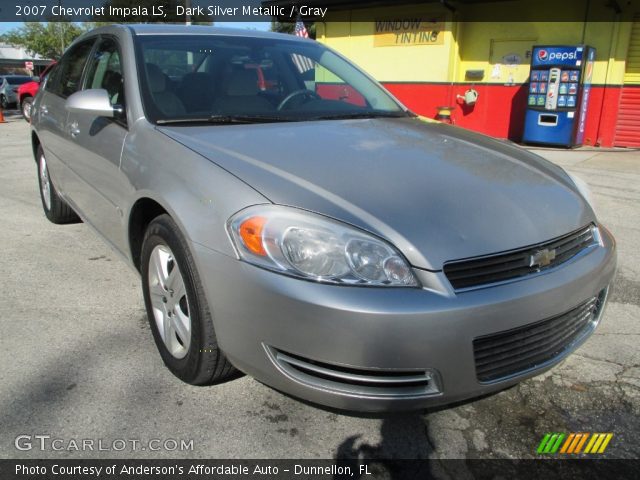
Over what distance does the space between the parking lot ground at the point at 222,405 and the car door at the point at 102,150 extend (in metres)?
0.57

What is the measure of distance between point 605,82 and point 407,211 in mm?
11431

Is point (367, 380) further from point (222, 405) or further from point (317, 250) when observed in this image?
point (222, 405)

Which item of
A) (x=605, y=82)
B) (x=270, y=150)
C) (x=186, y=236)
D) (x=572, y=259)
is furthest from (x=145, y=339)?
(x=605, y=82)

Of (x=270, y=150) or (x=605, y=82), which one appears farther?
(x=605, y=82)

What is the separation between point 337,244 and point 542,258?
2.60 ft

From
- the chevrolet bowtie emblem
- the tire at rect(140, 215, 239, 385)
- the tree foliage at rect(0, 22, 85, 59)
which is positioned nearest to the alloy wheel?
the tire at rect(140, 215, 239, 385)

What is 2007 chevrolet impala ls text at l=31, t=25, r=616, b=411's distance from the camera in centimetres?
181

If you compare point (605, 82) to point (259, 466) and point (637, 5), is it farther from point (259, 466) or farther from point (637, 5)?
point (259, 466)

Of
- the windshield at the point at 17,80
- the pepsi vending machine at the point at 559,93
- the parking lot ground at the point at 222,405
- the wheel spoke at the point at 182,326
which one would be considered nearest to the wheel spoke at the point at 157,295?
the wheel spoke at the point at 182,326

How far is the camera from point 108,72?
3322 mm

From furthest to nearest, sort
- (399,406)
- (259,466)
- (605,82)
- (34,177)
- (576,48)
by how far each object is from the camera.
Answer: (605,82) < (576,48) < (34,177) < (259,466) < (399,406)

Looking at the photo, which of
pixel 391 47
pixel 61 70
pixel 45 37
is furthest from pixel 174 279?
pixel 45 37

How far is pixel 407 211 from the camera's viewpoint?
1972mm

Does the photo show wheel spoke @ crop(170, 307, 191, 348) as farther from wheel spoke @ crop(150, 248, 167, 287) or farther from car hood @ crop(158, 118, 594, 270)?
car hood @ crop(158, 118, 594, 270)
